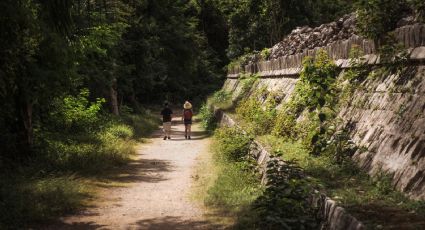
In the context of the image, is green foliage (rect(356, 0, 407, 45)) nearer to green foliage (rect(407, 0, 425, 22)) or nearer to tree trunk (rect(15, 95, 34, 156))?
green foliage (rect(407, 0, 425, 22))

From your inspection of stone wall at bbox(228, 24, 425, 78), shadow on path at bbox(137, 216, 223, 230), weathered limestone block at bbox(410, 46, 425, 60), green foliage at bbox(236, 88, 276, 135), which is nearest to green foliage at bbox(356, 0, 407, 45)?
stone wall at bbox(228, 24, 425, 78)

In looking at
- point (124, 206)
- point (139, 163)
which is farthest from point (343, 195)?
point (139, 163)

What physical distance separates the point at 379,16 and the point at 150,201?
217 inches

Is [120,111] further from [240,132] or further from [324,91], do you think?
[324,91]

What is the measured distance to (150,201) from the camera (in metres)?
10.1

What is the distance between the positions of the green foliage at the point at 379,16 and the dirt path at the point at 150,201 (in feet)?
13.7

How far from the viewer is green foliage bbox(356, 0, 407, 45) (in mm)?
8484

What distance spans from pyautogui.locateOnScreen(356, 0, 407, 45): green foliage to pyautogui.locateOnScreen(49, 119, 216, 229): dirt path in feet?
13.7

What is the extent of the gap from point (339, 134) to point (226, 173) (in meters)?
3.50

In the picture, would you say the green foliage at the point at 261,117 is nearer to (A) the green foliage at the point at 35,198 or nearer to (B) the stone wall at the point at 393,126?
(B) the stone wall at the point at 393,126

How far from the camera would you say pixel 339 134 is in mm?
8336

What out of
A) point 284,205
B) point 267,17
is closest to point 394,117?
point 284,205

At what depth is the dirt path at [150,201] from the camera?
27.3 feet

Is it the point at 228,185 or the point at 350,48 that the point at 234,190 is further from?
the point at 350,48
